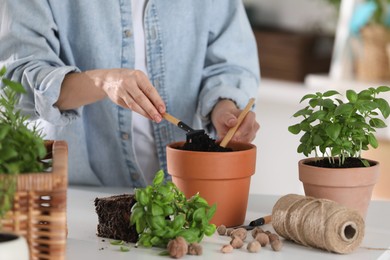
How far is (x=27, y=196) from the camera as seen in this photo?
3.32 feet

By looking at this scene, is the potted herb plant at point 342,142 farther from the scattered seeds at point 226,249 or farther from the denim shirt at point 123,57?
the denim shirt at point 123,57

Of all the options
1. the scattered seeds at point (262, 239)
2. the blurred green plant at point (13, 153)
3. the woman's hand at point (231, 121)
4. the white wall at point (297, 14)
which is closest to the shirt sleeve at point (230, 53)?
the woman's hand at point (231, 121)

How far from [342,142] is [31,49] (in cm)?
74

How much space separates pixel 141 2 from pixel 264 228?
701 millimetres

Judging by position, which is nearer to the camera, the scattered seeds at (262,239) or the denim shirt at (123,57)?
the scattered seeds at (262,239)

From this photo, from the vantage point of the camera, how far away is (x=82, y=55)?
1.85m

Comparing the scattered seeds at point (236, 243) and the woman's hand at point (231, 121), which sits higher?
the woman's hand at point (231, 121)

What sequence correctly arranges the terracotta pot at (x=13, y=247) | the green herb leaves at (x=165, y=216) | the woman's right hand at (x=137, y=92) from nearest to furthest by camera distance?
1. the terracotta pot at (x=13, y=247)
2. the green herb leaves at (x=165, y=216)
3. the woman's right hand at (x=137, y=92)

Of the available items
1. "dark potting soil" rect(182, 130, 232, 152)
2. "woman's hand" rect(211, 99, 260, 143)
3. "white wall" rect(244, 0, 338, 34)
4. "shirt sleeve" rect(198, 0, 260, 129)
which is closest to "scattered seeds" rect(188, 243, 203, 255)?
"dark potting soil" rect(182, 130, 232, 152)

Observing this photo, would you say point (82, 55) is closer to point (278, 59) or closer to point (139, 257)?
point (139, 257)

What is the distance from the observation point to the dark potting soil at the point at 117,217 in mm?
1271

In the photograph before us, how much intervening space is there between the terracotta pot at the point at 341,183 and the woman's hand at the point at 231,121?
0.83 feet

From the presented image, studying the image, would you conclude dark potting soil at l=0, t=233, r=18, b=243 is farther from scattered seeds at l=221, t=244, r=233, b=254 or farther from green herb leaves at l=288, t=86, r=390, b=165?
green herb leaves at l=288, t=86, r=390, b=165

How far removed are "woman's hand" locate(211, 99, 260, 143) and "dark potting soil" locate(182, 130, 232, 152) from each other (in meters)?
0.19
